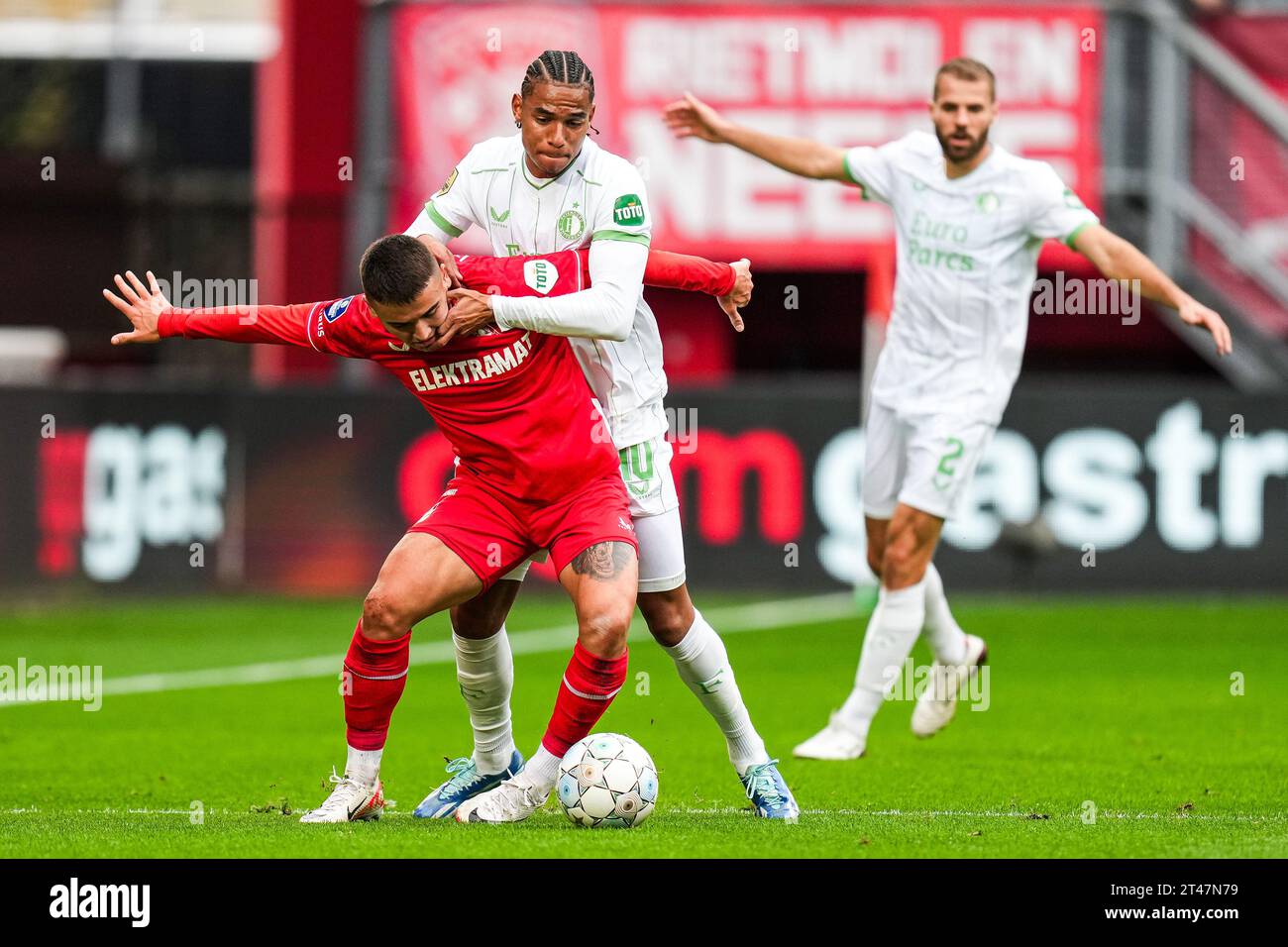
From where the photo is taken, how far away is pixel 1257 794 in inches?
291

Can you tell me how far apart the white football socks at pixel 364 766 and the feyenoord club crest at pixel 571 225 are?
1693 mm

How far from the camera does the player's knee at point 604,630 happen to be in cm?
641

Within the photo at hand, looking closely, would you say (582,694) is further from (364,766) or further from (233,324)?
(233,324)

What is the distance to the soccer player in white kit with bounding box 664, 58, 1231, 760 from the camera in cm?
864

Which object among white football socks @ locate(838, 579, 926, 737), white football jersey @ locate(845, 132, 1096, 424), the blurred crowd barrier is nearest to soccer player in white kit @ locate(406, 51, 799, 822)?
white football socks @ locate(838, 579, 926, 737)

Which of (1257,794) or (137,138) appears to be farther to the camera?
(137,138)

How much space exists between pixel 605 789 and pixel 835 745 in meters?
2.30

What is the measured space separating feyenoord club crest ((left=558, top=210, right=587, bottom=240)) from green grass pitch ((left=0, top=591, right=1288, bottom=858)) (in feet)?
5.94

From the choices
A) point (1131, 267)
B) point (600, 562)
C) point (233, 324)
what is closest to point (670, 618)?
point (600, 562)

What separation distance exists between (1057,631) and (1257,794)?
7.30m

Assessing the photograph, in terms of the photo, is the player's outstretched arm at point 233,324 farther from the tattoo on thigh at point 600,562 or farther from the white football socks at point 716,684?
the white football socks at point 716,684

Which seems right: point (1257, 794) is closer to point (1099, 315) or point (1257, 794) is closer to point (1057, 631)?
point (1057, 631)
